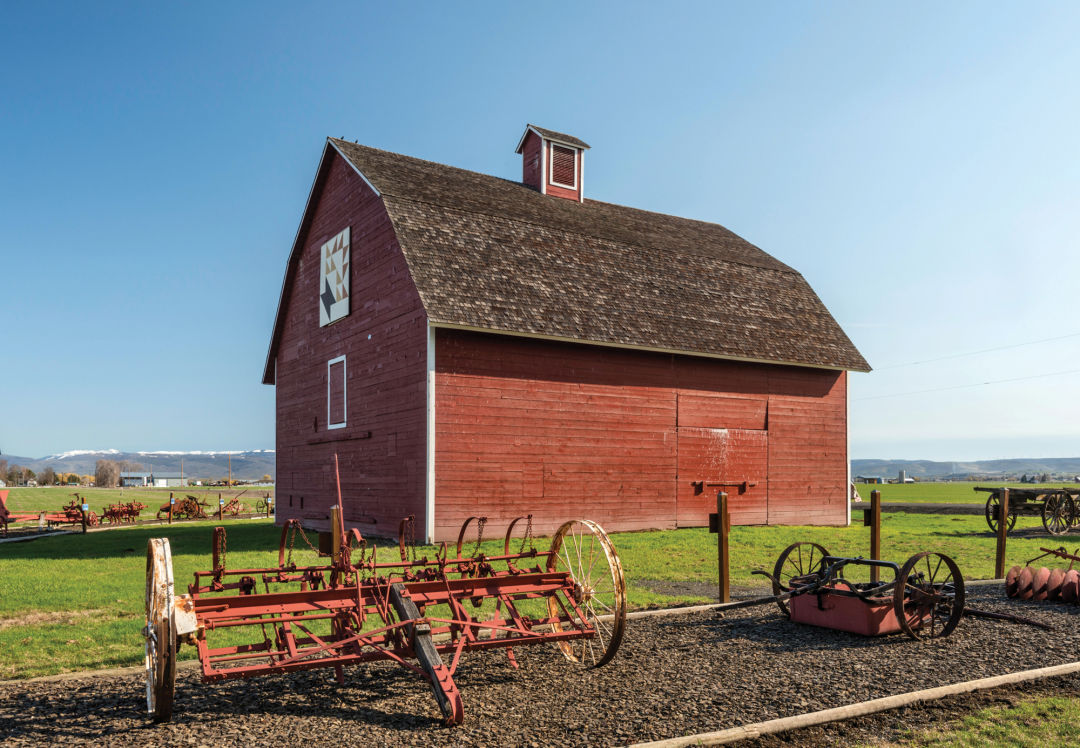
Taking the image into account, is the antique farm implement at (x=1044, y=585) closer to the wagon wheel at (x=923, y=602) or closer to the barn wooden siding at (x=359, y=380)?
the wagon wheel at (x=923, y=602)

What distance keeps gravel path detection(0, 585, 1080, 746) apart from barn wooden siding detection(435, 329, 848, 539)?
10.6 m

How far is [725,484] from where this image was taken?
23.1 metres

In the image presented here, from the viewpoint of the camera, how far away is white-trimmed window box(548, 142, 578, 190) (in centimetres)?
2794

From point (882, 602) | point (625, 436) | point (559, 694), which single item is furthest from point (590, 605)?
point (625, 436)

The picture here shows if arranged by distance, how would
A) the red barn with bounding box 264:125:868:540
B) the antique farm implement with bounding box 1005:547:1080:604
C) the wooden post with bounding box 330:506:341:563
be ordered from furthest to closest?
the red barn with bounding box 264:125:868:540
the antique farm implement with bounding box 1005:547:1080:604
the wooden post with bounding box 330:506:341:563

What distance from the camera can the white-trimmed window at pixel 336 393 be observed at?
900 inches

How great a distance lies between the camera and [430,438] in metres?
18.6

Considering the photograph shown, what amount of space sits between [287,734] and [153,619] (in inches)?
48.7

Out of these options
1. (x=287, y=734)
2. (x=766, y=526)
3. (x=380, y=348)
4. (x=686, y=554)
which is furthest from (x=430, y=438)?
Answer: (x=287, y=734)

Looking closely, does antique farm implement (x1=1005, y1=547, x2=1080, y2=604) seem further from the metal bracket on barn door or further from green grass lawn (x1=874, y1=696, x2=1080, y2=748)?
the metal bracket on barn door

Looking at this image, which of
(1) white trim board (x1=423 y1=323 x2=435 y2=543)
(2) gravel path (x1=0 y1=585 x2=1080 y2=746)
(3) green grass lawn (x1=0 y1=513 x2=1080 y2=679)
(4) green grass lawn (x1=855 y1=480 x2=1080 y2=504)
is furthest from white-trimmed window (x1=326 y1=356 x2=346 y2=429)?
(4) green grass lawn (x1=855 y1=480 x2=1080 y2=504)

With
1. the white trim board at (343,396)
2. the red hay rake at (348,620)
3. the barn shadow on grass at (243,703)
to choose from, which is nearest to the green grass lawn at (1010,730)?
the red hay rake at (348,620)

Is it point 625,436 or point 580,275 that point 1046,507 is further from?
point 580,275

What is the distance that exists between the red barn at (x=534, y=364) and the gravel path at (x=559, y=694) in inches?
432
